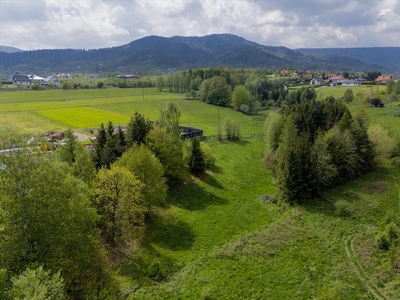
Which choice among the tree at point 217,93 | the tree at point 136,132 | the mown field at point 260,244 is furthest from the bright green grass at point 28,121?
the tree at point 217,93

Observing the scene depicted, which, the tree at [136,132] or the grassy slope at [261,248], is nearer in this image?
the grassy slope at [261,248]

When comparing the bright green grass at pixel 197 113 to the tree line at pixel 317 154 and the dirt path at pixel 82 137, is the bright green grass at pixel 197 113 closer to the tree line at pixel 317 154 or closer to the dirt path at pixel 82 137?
the dirt path at pixel 82 137

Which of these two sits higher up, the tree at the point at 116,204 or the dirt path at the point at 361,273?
the tree at the point at 116,204

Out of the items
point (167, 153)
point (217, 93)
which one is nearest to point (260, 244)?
point (167, 153)

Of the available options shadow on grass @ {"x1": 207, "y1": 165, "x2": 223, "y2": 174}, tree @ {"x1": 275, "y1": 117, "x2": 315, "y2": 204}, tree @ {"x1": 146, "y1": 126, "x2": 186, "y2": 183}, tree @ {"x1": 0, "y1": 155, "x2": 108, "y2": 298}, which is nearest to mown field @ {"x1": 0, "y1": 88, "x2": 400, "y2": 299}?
shadow on grass @ {"x1": 207, "y1": 165, "x2": 223, "y2": 174}

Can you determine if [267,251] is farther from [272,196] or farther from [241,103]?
[241,103]

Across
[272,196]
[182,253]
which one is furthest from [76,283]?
[272,196]
